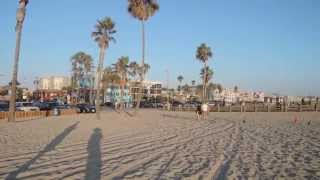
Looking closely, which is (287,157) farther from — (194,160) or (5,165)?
(5,165)

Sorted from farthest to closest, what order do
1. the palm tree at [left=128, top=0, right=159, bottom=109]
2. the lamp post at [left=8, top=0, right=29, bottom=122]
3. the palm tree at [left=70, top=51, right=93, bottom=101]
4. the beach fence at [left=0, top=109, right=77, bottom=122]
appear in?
1. the palm tree at [left=70, top=51, right=93, bottom=101]
2. the palm tree at [left=128, top=0, right=159, bottom=109]
3. the beach fence at [left=0, top=109, right=77, bottom=122]
4. the lamp post at [left=8, top=0, right=29, bottom=122]

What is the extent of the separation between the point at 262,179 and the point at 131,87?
13127 centimetres

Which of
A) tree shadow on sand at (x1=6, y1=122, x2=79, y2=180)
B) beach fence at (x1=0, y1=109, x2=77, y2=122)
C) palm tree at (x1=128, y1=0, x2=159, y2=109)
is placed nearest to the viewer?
tree shadow on sand at (x1=6, y1=122, x2=79, y2=180)

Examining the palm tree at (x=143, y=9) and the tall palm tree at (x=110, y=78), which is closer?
the palm tree at (x=143, y=9)

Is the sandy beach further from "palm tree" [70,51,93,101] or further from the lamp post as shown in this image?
"palm tree" [70,51,93,101]

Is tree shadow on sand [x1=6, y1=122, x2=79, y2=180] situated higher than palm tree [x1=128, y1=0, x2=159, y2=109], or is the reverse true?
palm tree [x1=128, y1=0, x2=159, y2=109]

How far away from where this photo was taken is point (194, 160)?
12398mm

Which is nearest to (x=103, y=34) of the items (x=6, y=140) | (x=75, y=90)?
(x=6, y=140)

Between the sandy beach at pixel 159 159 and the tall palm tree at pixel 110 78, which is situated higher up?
the tall palm tree at pixel 110 78

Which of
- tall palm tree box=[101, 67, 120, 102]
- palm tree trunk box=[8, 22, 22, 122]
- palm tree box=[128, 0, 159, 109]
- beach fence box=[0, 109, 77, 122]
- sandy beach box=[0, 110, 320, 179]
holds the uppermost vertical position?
palm tree box=[128, 0, 159, 109]

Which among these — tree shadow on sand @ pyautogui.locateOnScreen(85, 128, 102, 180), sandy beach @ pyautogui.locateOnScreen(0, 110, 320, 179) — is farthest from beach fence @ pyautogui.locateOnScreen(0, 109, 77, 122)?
tree shadow on sand @ pyautogui.locateOnScreen(85, 128, 102, 180)

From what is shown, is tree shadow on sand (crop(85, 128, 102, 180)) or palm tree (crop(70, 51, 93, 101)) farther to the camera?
palm tree (crop(70, 51, 93, 101))

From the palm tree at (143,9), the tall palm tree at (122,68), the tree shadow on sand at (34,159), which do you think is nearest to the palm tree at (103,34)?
the palm tree at (143,9)

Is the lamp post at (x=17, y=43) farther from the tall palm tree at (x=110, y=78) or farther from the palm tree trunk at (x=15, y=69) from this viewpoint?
the tall palm tree at (x=110, y=78)
